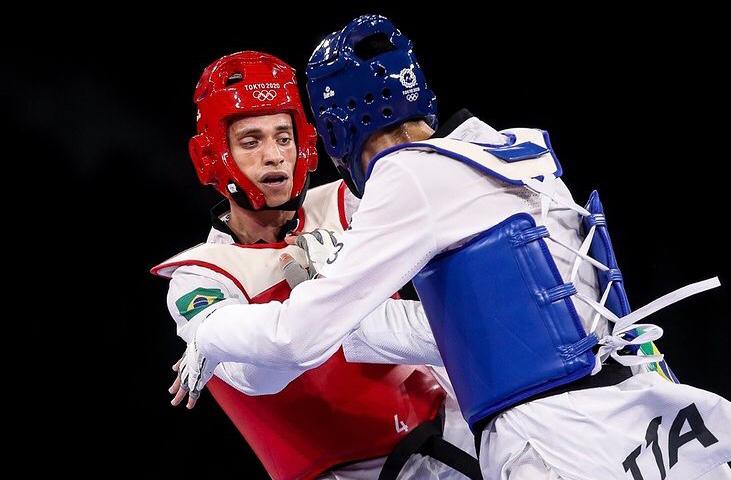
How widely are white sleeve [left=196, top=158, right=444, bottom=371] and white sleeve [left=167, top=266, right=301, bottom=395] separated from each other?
34 cm

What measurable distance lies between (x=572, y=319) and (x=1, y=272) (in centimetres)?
289

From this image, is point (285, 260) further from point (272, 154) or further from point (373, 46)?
point (373, 46)

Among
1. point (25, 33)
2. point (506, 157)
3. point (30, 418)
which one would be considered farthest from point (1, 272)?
point (506, 157)

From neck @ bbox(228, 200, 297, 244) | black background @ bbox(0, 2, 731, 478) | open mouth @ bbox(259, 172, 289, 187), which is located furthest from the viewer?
black background @ bbox(0, 2, 731, 478)

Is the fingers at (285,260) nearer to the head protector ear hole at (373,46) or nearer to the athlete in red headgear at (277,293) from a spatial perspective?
the athlete in red headgear at (277,293)

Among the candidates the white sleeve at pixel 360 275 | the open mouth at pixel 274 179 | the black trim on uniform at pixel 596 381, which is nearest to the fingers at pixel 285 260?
the open mouth at pixel 274 179

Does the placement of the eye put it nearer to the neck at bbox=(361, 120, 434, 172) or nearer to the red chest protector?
the red chest protector

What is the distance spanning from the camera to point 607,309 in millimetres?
2025

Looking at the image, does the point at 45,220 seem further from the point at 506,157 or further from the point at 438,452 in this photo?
the point at 506,157

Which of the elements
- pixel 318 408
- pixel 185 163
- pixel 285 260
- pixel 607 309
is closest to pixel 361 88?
pixel 285 260

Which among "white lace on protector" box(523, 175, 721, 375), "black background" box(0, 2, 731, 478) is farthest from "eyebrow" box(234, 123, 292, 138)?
"black background" box(0, 2, 731, 478)

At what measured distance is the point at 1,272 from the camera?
406 centimetres

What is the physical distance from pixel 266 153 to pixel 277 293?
438 mm

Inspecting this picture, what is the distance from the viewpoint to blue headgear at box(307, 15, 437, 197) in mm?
2248
